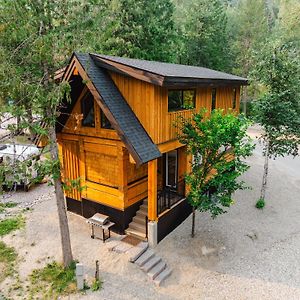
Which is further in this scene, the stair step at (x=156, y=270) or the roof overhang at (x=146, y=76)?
the stair step at (x=156, y=270)

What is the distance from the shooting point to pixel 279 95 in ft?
49.1

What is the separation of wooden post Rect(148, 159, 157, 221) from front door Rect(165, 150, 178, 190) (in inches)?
114

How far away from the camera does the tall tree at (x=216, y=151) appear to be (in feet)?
35.7

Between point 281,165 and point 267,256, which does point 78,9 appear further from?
point 281,165

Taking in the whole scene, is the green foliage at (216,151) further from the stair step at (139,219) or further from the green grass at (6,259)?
the green grass at (6,259)

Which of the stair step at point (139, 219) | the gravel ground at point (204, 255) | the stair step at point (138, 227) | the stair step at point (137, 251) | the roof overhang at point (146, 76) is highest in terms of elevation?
the roof overhang at point (146, 76)

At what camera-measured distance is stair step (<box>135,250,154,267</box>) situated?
1055 cm

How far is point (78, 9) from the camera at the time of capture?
8.66m

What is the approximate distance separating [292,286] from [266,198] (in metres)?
7.41

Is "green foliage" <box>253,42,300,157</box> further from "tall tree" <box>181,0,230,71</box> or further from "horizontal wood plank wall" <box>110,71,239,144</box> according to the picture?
"tall tree" <box>181,0,230,71</box>

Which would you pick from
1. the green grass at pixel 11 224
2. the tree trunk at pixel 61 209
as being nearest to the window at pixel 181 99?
the tree trunk at pixel 61 209

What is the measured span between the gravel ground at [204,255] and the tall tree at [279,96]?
8.63 ft

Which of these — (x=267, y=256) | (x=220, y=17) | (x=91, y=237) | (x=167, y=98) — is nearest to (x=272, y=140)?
(x=267, y=256)

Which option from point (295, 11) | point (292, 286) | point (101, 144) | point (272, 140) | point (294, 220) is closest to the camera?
point (292, 286)
